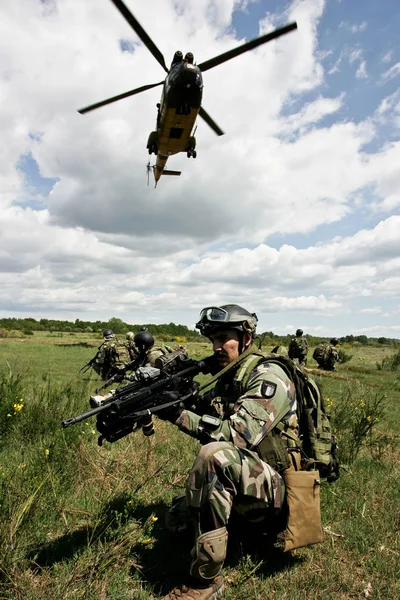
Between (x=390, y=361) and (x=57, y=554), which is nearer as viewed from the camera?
(x=57, y=554)

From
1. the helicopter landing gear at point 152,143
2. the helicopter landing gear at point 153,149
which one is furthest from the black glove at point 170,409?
the helicopter landing gear at point 153,149

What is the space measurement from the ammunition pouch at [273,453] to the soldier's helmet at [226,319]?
969mm

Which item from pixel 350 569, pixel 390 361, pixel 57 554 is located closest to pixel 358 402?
pixel 350 569

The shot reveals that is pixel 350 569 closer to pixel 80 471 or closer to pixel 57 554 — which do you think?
pixel 57 554

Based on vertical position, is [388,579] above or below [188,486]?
below

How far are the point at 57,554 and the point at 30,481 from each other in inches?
23.7

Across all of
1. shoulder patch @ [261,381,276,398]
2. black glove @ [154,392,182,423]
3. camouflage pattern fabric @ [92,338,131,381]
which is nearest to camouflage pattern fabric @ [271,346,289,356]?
shoulder patch @ [261,381,276,398]

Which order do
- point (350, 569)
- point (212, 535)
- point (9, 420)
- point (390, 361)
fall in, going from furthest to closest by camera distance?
point (390, 361)
point (9, 420)
point (350, 569)
point (212, 535)

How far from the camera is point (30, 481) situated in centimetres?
321

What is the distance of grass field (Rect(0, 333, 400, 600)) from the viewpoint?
105 inches

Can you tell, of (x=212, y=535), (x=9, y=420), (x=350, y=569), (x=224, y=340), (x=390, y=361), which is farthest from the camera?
(x=390, y=361)

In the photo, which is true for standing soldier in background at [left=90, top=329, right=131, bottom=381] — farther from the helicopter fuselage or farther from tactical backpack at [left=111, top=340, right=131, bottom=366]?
the helicopter fuselage

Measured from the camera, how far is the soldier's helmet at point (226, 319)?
3521mm

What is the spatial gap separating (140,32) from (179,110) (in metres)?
2.90
